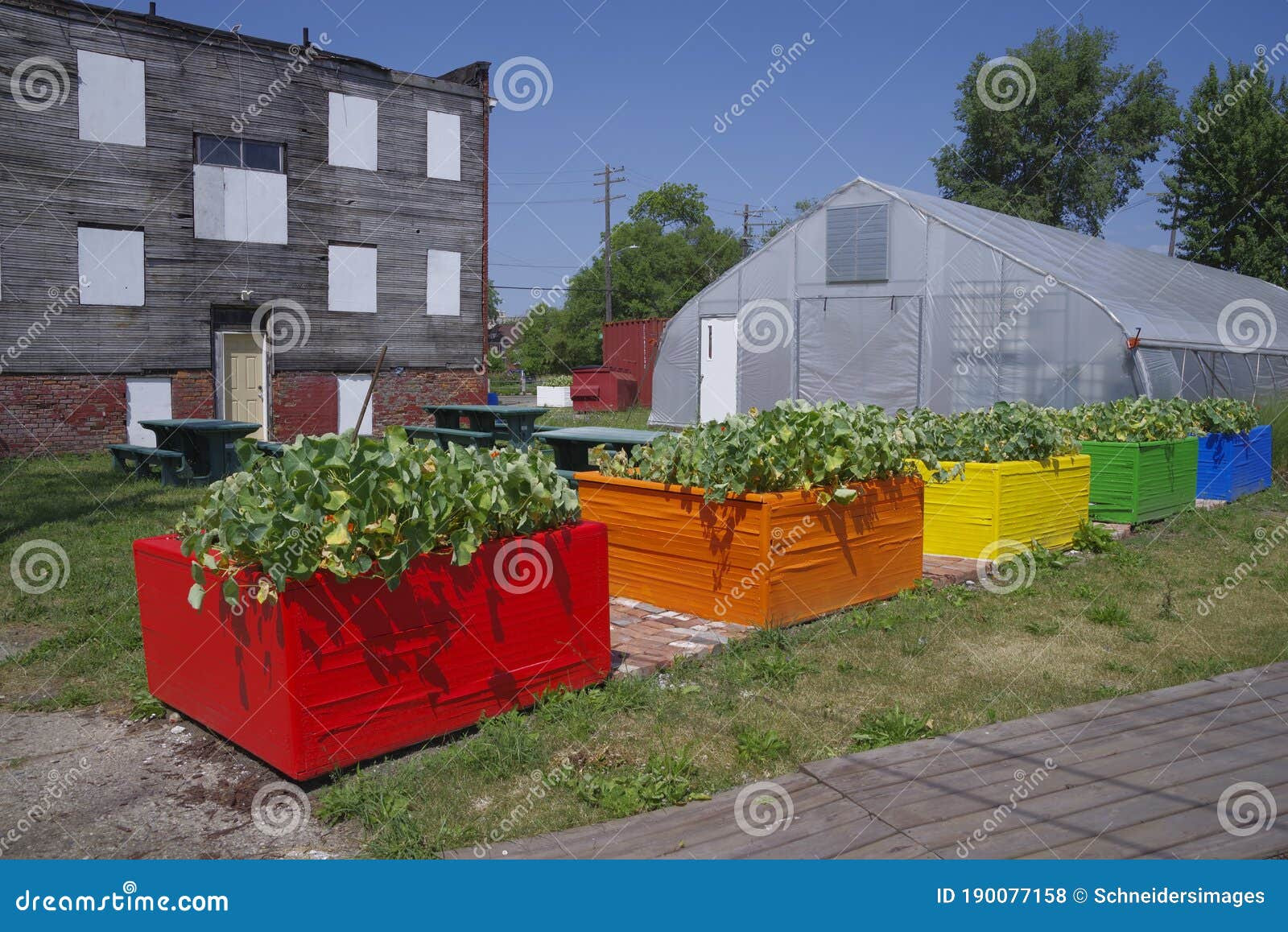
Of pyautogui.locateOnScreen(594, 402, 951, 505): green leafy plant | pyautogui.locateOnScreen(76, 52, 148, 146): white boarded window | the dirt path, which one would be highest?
pyautogui.locateOnScreen(76, 52, 148, 146): white boarded window

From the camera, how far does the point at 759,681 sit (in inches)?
203

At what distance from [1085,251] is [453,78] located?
14.0 metres

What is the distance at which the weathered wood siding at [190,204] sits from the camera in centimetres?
1683

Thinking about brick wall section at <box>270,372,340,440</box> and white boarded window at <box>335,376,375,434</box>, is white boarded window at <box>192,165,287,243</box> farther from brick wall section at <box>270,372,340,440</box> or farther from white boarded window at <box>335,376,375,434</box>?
white boarded window at <box>335,376,375,434</box>

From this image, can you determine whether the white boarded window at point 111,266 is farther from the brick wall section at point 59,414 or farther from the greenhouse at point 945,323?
the greenhouse at point 945,323

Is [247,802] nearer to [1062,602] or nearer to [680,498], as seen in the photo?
[680,498]

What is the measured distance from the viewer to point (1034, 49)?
43.6 meters

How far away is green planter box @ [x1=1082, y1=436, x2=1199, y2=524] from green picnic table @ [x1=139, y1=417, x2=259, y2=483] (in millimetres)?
9623

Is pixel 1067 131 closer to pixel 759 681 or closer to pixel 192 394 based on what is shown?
pixel 192 394

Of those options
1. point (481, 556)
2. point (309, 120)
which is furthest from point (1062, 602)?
point (309, 120)

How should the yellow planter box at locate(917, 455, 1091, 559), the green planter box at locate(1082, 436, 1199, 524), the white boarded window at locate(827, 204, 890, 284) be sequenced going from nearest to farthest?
the yellow planter box at locate(917, 455, 1091, 559) → the green planter box at locate(1082, 436, 1199, 524) → the white boarded window at locate(827, 204, 890, 284)

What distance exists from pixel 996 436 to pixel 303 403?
50.1 feet

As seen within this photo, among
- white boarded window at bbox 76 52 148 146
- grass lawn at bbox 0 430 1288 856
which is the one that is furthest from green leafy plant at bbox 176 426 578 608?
white boarded window at bbox 76 52 148 146

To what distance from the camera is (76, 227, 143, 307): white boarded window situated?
17391 millimetres
